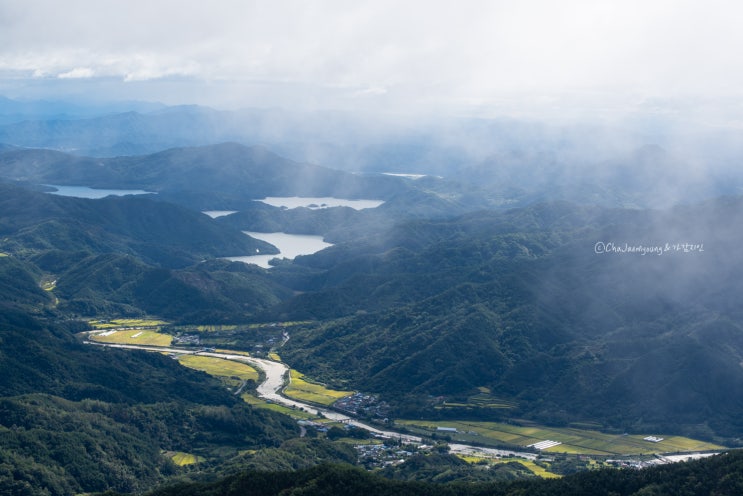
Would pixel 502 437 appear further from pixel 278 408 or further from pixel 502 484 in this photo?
pixel 502 484

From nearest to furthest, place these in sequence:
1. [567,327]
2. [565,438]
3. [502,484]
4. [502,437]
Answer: [502,484], [565,438], [502,437], [567,327]

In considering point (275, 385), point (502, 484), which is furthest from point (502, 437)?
point (275, 385)

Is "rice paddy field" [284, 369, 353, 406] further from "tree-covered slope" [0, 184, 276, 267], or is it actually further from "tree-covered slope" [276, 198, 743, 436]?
"tree-covered slope" [0, 184, 276, 267]

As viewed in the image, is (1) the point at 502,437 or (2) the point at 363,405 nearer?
(1) the point at 502,437

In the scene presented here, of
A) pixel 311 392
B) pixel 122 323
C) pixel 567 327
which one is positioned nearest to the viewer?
pixel 311 392

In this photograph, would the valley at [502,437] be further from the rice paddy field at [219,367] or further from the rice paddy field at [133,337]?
the rice paddy field at [133,337]

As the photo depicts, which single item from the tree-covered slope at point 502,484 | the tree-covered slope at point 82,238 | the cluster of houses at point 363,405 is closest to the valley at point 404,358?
the cluster of houses at point 363,405
